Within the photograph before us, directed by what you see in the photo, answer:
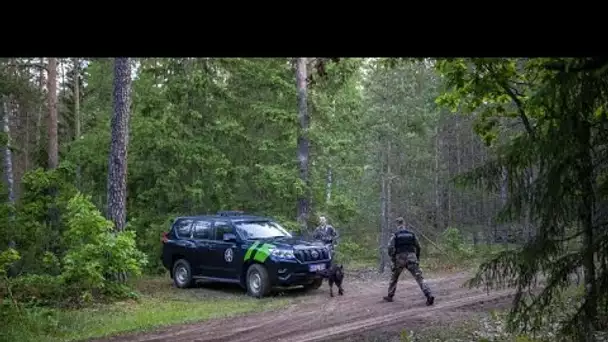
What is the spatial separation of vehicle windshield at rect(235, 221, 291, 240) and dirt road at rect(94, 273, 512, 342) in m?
1.78

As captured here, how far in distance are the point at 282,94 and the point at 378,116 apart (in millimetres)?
3567

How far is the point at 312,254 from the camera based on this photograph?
1495cm

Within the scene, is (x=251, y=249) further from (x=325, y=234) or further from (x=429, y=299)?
(x=429, y=299)

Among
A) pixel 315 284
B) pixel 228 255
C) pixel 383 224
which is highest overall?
pixel 383 224

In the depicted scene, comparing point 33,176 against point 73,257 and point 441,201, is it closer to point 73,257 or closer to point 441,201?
point 73,257

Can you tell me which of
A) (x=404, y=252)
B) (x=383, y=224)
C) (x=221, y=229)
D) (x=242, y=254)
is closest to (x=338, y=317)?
(x=404, y=252)

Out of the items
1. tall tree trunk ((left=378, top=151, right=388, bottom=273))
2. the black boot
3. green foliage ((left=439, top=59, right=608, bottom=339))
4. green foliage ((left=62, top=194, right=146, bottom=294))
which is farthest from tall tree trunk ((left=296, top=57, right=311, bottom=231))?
green foliage ((left=439, top=59, right=608, bottom=339))

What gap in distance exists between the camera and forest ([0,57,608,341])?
7.70 meters

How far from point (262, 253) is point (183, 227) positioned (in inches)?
131

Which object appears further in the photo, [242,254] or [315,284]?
[315,284]

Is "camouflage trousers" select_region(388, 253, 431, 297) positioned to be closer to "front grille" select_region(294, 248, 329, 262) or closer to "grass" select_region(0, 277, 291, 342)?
"front grille" select_region(294, 248, 329, 262)
